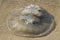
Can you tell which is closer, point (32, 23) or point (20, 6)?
point (32, 23)

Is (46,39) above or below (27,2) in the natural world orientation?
below

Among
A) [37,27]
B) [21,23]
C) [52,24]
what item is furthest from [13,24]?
[52,24]

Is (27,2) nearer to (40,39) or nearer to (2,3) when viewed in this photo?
(2,3)
